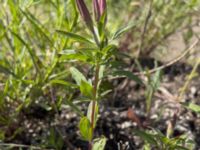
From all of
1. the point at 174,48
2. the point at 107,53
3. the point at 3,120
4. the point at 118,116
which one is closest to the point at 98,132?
the point at 118,116

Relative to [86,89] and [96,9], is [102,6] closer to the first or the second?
[96,9]

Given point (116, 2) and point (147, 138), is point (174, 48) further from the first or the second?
point (147, 138)

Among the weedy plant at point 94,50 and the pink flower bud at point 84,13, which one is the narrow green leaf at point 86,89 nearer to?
the weedy plant at point 94,50

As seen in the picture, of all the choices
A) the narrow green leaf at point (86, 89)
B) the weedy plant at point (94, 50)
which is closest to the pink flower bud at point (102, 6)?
the weedy plant at point (94, 50)

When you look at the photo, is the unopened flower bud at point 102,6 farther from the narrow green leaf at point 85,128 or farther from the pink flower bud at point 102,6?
the narrow green leaf at point 85,128

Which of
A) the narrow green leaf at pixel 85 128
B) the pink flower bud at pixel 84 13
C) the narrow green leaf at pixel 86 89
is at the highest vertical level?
the pink flower bud at pixel 84 13

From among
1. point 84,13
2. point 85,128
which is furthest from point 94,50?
point 85,128

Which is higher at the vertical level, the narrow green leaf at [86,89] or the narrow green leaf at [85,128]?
the narrow green leaf at [86,89]

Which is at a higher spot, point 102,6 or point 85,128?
point 102,6

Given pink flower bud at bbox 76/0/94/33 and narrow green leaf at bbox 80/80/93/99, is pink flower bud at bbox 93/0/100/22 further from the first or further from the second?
narrow green leaf at bbox 80/80/93/99

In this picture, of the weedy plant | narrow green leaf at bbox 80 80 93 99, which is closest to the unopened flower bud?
the weedy plant

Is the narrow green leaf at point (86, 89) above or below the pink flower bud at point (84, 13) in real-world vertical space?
below
